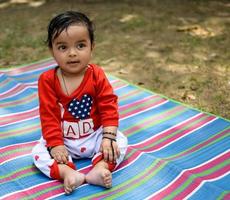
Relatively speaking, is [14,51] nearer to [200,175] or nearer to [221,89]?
[221,89]

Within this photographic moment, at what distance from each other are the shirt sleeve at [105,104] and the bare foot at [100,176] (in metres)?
0.29

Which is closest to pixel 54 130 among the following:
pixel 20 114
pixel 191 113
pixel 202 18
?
pixel 20 114

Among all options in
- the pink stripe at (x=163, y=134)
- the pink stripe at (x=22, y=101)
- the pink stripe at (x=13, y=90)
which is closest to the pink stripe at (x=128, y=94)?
the pink stripe at (x=163, y=134)

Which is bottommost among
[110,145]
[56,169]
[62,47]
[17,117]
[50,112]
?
[17,117]

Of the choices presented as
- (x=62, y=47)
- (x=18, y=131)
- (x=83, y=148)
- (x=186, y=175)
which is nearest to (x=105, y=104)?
(x=83, y=148)

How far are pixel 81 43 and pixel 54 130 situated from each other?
0.57 metres

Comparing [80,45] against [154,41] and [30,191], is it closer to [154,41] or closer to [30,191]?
[30,191]

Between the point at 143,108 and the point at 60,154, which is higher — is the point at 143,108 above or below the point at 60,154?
below

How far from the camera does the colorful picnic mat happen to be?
237cm

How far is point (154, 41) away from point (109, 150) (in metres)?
2.73

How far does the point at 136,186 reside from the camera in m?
2.41

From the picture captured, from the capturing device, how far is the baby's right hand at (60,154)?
2.46m

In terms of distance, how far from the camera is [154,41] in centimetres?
494

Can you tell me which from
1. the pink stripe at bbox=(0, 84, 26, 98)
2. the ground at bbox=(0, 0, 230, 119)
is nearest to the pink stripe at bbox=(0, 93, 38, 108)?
the pink stripe at bbox=(0, 84, 26, 98)
